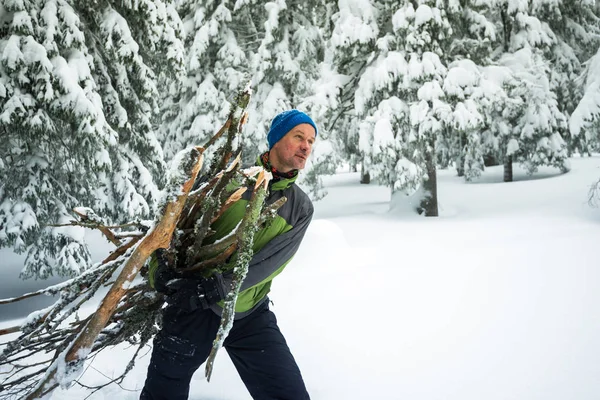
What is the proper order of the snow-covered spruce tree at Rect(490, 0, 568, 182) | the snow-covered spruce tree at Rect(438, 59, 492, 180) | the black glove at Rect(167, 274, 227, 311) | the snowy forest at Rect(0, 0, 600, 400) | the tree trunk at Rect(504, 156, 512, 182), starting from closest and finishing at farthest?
the black glove at Rect(167, 274, 227, 311) → the snowy forest at Rect(0, 0, 600, 400) → the snow-covered spruce tree at Rect(438, 59, 492, 180) → the snow-covered spruce tree at Rect(490, 0, 568, 182) → the tree trunk at Rect(504, 156, 512, 182)

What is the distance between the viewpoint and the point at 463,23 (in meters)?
12.0

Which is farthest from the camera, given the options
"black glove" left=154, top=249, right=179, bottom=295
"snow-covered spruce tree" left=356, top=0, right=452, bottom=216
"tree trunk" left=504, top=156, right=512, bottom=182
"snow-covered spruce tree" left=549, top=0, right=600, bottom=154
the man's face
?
"tree trunk" left=504, top=156, right=512, bottom=182

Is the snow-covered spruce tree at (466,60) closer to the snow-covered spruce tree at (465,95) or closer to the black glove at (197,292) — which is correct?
the snow-covered spruce tree at (465,95)

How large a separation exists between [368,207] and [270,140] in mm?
13187

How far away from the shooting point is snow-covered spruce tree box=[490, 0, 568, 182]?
42.6 ft

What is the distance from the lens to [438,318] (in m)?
4.71

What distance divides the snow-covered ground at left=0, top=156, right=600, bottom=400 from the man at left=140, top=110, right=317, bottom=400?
4.19ft

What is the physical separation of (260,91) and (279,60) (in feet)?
3.86

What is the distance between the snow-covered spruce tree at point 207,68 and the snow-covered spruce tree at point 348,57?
2.68 m

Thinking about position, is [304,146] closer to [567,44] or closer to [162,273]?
[162,273]

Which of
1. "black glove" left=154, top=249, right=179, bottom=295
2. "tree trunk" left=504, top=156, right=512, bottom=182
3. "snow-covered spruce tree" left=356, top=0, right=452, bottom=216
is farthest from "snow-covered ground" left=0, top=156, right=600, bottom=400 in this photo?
"tree trunk" left=504, top=156, right=512, bottom=182

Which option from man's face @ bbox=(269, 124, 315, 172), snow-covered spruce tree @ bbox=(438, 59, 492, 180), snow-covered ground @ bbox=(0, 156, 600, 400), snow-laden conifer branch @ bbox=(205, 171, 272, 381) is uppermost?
snow-covered spruce tree @ bbox=(438, 59, 492, 180)

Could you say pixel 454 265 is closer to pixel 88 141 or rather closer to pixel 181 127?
pixel 88 141

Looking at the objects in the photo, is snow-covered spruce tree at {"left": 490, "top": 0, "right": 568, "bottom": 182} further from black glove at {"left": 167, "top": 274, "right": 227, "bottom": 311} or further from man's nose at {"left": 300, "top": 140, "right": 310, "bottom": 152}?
black glove at {"left": 167, "top": 274, "right": 227, "bottom": 311}
